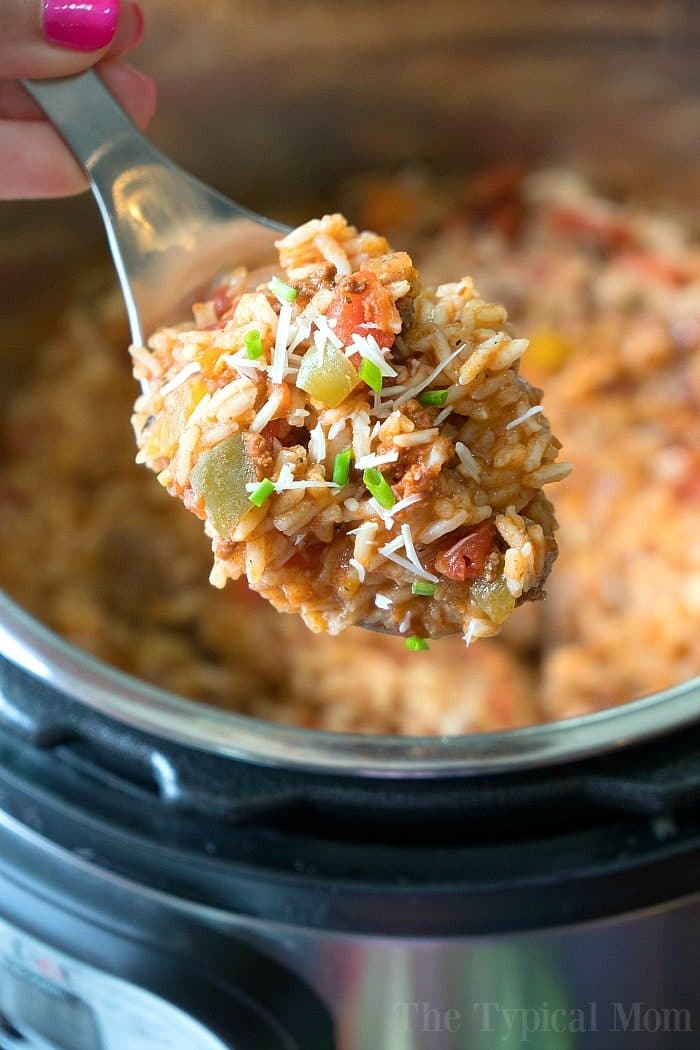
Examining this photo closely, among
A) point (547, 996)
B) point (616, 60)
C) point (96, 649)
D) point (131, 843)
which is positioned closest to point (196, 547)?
point (96, 649)

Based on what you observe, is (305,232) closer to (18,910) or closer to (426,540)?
(426,540)

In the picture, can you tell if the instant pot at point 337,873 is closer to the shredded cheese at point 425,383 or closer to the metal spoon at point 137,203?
the shredded cheese at point 425,383

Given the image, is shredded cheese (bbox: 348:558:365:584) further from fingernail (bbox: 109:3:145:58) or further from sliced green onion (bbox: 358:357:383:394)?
fingernail (bbox: 109:3:145:58)

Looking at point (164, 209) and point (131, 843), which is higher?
point (164, 209)

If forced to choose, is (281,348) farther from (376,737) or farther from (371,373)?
(376,737)

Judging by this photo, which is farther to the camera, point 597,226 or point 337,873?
point 597,226

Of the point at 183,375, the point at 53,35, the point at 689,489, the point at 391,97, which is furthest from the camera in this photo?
the point at 391,97

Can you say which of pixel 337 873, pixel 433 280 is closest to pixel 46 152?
pixel 337 873
